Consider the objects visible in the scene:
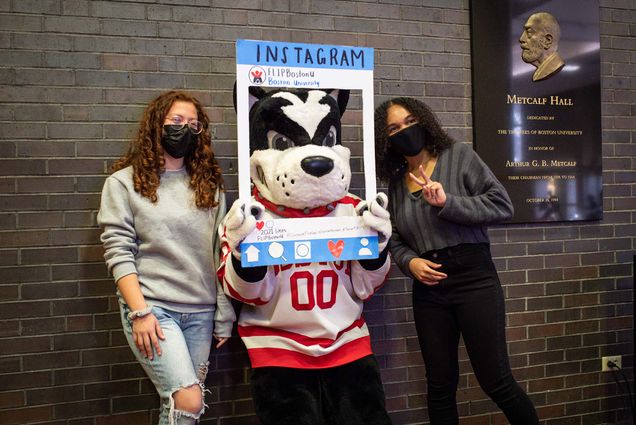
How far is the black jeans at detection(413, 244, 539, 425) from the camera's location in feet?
5.96

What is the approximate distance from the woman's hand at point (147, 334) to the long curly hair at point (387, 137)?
40.5 inches

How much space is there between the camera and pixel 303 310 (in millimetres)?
1661

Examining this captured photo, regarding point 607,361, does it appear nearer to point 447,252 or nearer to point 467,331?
point 467,331

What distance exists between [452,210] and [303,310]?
2.05 feet

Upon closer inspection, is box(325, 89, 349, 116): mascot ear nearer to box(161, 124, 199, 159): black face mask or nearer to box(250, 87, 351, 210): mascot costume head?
box(250, 87, 351, 210): mascot costume head

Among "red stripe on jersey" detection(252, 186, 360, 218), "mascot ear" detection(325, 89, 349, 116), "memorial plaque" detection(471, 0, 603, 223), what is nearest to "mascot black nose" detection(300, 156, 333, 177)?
"red stripe on jersey" detection(252, 186, 360, 218)

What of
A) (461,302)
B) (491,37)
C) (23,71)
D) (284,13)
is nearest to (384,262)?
(461,302)

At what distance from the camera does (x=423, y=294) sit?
1925 mm

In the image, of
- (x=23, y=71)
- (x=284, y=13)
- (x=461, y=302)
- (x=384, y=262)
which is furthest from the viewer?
(x=284, y=13)

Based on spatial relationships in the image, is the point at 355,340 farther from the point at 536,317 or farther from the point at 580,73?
the point at 580,73

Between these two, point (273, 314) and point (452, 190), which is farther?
point (452, 190)

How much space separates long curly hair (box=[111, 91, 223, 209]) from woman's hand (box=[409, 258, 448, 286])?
0.76 metres

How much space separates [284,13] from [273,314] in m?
1.37

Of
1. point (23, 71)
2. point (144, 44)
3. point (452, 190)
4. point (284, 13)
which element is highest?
point (284, 13)
